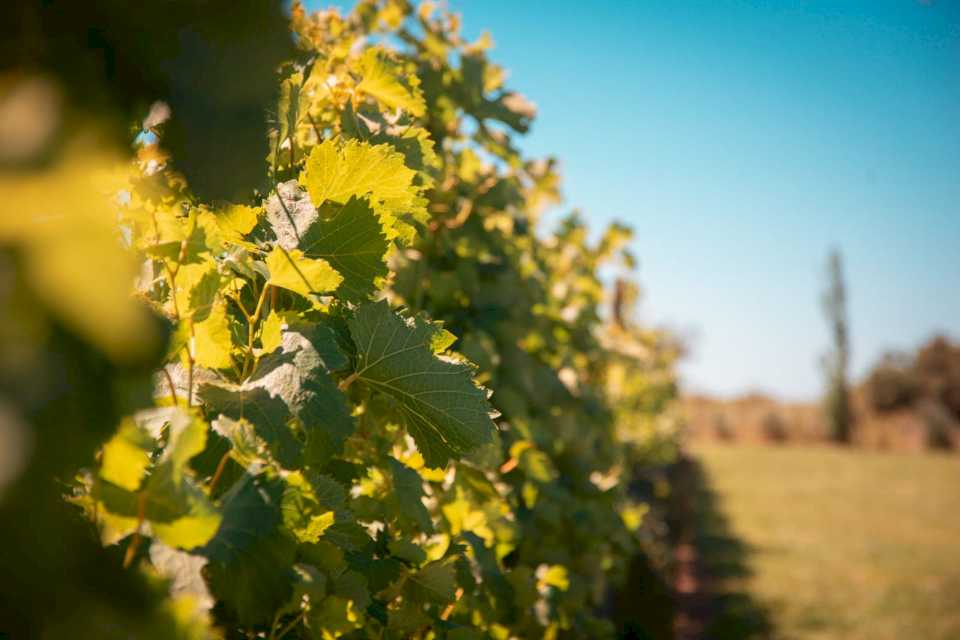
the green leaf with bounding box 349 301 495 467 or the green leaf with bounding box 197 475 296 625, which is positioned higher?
the green leaf with bounding box 349 301 495 467

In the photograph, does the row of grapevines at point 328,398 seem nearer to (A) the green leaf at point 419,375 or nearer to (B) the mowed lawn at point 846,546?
(A) the green leaf at point 419,375

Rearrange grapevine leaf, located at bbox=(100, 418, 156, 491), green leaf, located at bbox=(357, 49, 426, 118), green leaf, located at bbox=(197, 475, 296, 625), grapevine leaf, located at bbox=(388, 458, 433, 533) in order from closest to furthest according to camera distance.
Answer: grapevine leaf, located at bbox=(100, 418, 156, 491), green leaf, located at bbox=(197, 475, 296, 625), grapevine leaf, located at bbox=(388, 458, 433, 533), green leaf, located at bbox=(357, 49, 426, 118)

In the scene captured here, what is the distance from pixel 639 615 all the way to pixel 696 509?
12.2 metres

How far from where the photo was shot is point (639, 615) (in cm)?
638

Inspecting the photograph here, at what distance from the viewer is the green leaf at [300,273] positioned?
3.64 ft

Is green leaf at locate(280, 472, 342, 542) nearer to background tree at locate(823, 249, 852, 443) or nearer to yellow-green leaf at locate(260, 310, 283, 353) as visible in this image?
yellow-green leaf at locate(260, 310, 283, 353)

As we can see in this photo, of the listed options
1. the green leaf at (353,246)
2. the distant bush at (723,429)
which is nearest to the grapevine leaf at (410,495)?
the green leaf at (353,246)

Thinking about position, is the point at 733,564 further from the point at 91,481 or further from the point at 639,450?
the point at 91,481

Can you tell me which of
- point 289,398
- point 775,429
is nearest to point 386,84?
point 289,398

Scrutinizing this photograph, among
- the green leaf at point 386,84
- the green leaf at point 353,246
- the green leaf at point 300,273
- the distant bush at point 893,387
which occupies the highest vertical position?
the distant bush at point 893,387

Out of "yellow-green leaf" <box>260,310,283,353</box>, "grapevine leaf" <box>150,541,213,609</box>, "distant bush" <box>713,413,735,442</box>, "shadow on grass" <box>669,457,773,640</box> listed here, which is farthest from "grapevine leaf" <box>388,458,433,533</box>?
"distant bush" <box>713,413,735,442</box>

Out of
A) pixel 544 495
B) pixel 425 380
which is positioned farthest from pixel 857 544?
pixel 425 380

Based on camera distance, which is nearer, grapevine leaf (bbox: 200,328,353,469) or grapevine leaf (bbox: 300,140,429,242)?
grapevine leaf (bbox: 200,328,353,469)

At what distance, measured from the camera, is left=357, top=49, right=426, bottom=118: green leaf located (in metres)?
1.66
